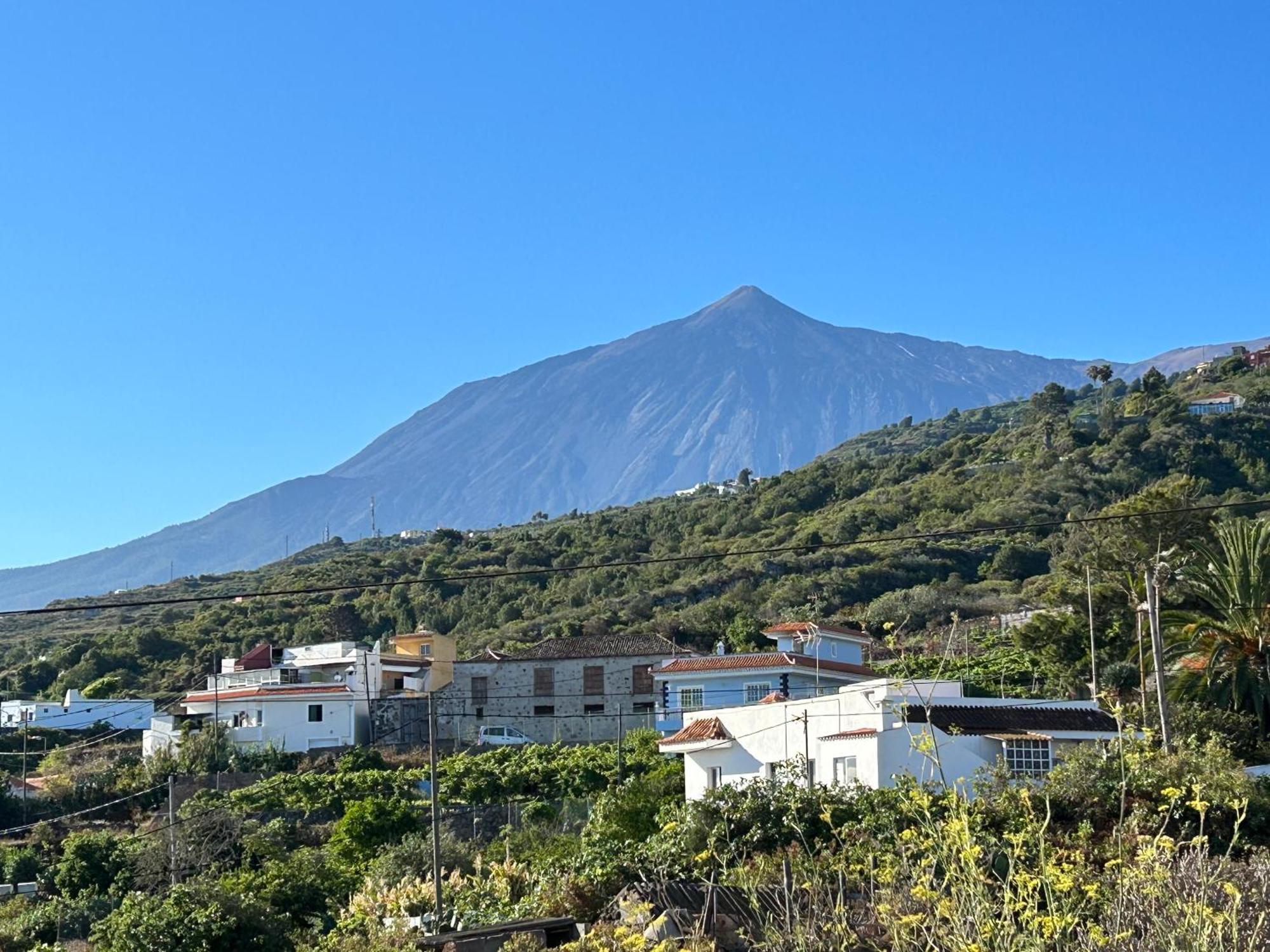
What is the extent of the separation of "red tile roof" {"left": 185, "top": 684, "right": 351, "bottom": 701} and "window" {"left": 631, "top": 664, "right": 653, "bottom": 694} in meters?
9.19

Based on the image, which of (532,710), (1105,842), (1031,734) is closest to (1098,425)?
(532,710)

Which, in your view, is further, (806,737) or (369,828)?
(369,828)

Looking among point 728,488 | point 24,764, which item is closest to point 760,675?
point 24,764

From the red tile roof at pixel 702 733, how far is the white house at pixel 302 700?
19.5 metres

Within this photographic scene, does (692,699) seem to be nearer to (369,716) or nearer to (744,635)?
(744,635)

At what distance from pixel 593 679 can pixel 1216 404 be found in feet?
158

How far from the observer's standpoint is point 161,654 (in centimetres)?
7162

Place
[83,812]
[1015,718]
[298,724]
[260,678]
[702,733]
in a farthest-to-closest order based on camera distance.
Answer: [260,678], [298,724], [83,812], [702,733], [1015,718]

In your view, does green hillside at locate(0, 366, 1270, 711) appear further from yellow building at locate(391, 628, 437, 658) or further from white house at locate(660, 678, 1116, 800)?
white house at locate(660, 678, 1116, 800)

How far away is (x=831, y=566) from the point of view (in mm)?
71750

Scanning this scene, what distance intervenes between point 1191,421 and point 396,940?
222 feet

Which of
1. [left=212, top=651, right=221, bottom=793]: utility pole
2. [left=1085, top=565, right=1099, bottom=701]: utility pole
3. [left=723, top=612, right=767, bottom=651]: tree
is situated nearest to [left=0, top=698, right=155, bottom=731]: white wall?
[left=212, top=651, right=221, bottom=793]: utility pole

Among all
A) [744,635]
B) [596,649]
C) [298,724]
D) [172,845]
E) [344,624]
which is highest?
[344,624]

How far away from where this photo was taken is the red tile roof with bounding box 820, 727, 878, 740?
1128 inches
